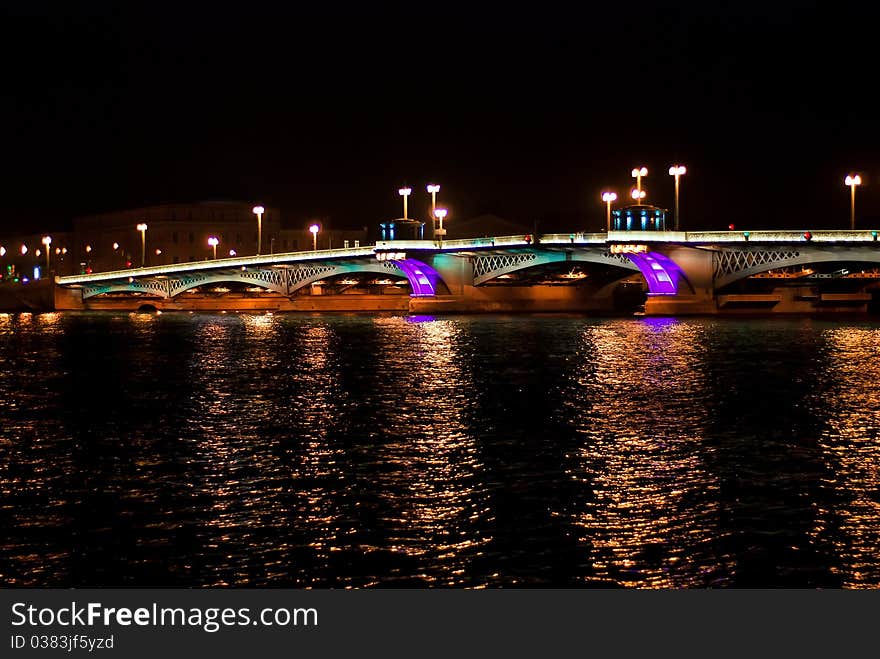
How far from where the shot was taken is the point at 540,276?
119m

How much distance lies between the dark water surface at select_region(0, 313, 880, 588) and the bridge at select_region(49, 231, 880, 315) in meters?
45.2

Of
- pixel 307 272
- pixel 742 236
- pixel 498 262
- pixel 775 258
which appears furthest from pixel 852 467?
pixel 307 272

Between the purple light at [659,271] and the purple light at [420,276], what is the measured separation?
22.5m

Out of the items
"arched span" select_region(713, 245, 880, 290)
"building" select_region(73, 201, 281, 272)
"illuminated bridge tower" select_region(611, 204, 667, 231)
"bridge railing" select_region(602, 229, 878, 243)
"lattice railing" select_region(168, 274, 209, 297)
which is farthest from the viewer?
"building" select_region(73, 201, 281, 272)

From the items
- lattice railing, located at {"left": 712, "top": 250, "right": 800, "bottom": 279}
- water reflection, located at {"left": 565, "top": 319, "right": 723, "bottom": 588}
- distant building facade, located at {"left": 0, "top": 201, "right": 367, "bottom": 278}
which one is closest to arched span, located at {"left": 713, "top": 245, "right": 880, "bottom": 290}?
lattice railing, located at {"left": 712, "top": 250, "right": 800, "bottom": 279}

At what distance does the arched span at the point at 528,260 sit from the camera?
324ft

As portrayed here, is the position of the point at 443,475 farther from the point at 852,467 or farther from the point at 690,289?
the point at 690,289

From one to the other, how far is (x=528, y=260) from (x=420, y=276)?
14065 millimetres

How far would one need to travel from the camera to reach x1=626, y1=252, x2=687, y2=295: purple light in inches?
3733

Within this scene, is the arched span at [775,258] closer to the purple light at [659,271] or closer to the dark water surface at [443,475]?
the purple light at [659,271]

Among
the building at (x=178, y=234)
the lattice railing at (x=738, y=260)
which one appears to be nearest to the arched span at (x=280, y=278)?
the building at (x=178, y=234)

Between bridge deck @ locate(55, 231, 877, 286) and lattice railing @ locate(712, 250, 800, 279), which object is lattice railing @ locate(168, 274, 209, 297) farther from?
lattice railing @ locate(712, 250, 800, 279)

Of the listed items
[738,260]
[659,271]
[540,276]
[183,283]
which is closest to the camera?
[738,260]
